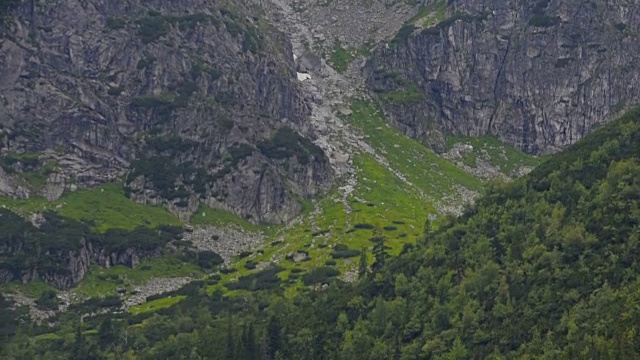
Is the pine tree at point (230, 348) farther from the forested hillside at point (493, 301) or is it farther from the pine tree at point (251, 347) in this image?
the pine tree at point (251, 347)

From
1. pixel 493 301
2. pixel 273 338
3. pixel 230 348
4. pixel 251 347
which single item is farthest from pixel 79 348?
pixel 493 301

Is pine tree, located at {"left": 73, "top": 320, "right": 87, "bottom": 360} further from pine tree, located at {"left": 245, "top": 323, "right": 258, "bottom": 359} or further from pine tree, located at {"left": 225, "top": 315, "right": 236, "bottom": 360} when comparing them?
pine tree, located at {"left": 245, "top": 323, "right": 258, "bottom": 359}

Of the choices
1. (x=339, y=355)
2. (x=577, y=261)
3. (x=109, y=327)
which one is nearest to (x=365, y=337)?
(x=339, y=355)

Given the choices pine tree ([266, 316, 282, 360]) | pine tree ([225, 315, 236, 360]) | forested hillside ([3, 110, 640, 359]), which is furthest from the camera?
pine tree ([266, 316, 282, 360])

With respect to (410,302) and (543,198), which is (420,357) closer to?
(410,302)

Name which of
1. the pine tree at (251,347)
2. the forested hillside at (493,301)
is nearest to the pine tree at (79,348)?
the forested hillside at (493,301)

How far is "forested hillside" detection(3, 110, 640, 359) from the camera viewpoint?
5733 inches

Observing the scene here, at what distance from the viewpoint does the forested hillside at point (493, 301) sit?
145625 mm

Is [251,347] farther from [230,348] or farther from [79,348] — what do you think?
[79,348]

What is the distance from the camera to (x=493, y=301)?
6452 inches

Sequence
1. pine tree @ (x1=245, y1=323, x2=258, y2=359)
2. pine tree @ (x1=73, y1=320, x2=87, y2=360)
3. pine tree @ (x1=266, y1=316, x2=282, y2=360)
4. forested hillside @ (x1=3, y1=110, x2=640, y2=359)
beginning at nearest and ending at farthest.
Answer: forested hillside @ (x1=3, y1=110, x2=640, y2=359) < pine tree @ (x1=245, y1=323, x2=258, y2=359) < pine tree @ (x1=266, y1=316, x2=282, y2=360) < pine tree @ (x1=73, y1=320, x2=87, y2=360)

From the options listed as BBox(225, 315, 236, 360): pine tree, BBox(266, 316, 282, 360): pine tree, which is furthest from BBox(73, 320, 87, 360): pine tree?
BBox(266, 316, 282, 360): pine tree

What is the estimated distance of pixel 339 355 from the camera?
16988 cm

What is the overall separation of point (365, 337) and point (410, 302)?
1151 centimetres
